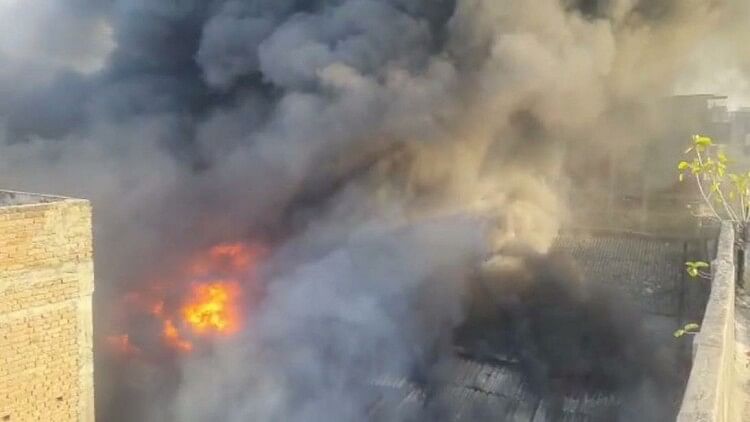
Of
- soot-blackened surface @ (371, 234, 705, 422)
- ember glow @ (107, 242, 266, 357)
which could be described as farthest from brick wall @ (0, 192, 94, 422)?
soot-blackened surface @ (371, 234, 705, 422)

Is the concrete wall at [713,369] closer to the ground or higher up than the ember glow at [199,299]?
closer to the ground

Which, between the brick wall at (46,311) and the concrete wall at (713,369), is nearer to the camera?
the concrete wall at (713,369)

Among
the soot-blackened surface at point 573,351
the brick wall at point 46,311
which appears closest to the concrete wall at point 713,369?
the brick wall at point 46,311

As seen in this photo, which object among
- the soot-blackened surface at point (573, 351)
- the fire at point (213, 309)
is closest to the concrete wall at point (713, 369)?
the soot-blackened surface at point (573, 351)

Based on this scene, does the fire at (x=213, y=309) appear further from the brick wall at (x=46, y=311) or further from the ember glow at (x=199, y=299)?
the brick wall at (x=46, y=311)

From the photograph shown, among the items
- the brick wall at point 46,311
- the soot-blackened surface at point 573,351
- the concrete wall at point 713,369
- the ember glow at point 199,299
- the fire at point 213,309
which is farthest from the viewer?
the fire at point 213,309

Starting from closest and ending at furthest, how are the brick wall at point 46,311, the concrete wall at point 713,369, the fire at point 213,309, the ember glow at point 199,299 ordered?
the concrete wall at point 713,369 < the brick wall at point 46,311 < the ember glow at point 199,299 < the fire at point 213,309

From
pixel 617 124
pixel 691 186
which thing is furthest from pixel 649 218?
pixel 617 124
